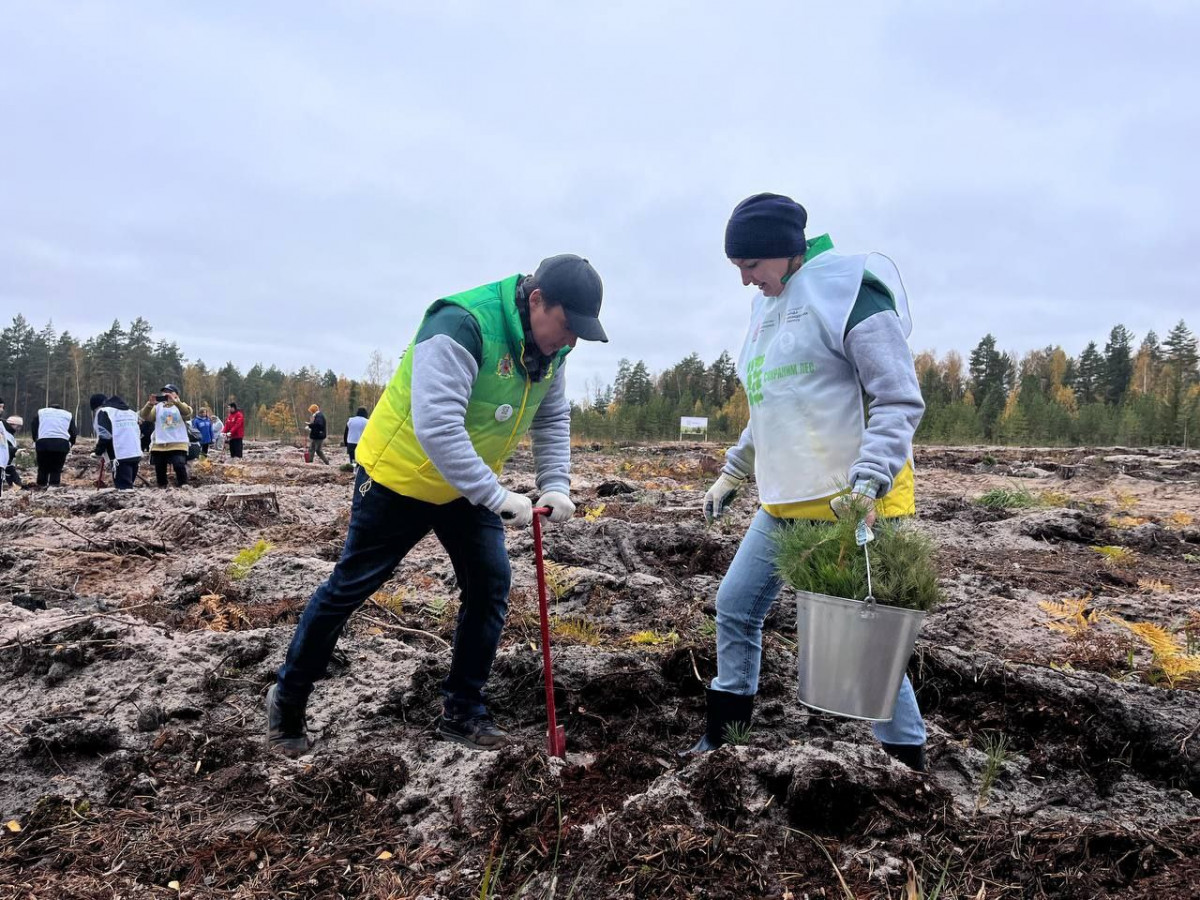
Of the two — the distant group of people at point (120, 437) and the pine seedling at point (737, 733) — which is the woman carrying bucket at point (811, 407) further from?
the distant group of people at point (120, 437)

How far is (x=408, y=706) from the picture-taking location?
11.7 feet

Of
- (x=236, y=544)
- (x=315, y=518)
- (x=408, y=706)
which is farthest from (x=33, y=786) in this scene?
(x=315, y=518)

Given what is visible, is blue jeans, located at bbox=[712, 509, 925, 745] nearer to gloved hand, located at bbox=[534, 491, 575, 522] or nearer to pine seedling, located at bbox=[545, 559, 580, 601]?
gloved hand, located at bbox=[534, 491, 575, 522]

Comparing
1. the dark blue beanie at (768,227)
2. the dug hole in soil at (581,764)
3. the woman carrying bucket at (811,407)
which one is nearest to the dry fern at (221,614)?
the dug hole in soil at (581,764)

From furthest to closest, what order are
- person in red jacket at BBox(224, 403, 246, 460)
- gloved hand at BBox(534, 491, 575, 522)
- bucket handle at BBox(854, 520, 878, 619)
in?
1. person in red jacket at BBox(224, 403, 246, 460)
2. gloved hand at BBox(534, 491, 575, 522)
3. bucket handle at BBox(854, 520, 878, 619)

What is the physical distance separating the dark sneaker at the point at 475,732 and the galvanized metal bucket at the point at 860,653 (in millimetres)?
1343

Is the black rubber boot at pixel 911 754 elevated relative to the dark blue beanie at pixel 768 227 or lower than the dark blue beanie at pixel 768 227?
lower

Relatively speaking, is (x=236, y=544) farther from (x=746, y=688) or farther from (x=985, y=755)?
(x=985, y=755)

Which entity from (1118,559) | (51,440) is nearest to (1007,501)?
(1118,559)

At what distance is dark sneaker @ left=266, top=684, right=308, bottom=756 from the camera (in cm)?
315

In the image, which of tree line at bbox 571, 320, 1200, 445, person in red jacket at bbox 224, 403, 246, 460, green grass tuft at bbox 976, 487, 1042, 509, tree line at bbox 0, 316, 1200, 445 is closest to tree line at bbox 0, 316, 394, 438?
tree line at bbox 0, 316, 1200, 445

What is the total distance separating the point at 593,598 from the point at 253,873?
3.45m

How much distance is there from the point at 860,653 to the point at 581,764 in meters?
1.13

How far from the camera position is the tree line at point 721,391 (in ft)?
164
